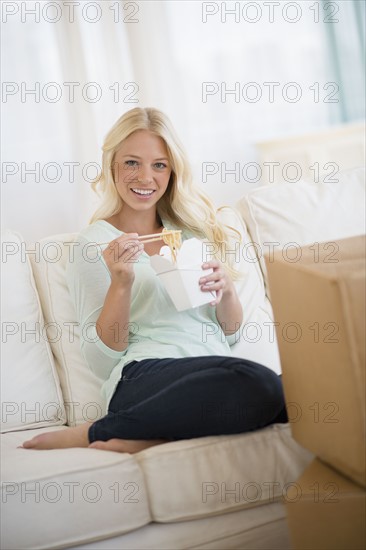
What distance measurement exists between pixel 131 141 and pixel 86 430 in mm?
766

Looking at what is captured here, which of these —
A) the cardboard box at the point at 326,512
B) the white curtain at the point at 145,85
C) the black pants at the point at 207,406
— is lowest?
the cardboard box at the point at 326,512

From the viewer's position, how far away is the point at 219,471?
1.60 meters

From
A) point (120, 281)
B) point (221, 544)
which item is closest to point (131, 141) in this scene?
point (120, 281)

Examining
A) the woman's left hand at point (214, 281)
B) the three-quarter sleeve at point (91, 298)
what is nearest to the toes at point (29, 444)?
the three-quarter sleeve at point (91, 298)

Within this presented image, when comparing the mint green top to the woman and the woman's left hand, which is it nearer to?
the woman

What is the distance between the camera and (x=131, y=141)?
2.11 metres

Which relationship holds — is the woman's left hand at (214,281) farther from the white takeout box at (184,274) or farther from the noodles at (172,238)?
the noodles at (172,238)

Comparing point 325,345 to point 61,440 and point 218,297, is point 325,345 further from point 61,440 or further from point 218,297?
point 61,440

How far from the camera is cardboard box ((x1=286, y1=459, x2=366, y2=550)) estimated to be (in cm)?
138

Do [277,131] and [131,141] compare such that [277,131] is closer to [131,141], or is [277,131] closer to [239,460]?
[131,141]

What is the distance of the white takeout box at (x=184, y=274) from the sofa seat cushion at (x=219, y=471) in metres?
0.34

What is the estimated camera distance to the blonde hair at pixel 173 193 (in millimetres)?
2119

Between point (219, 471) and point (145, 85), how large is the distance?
1.98m

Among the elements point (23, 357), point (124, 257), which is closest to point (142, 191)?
point (124, 257)
